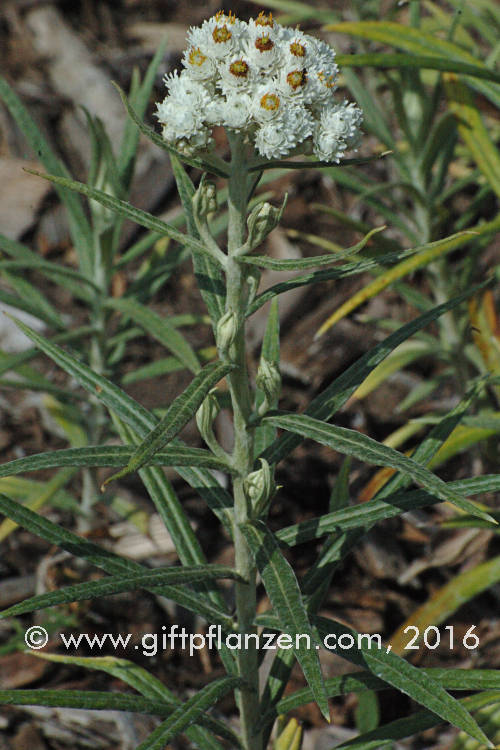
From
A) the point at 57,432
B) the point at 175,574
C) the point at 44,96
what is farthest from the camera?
the point at 44,96

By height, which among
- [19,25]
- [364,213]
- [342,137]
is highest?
[19,25]

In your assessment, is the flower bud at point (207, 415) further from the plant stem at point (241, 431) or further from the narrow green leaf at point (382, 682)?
the narrow green leaf at point (382, 682)

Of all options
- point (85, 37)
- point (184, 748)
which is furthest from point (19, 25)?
point (184, 748)

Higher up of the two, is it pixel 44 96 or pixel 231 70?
pixel 44 96

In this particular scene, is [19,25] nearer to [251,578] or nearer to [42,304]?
[42,304]

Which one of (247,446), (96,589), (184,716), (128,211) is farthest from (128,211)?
(184,716)

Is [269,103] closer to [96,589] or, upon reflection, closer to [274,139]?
[274,139]

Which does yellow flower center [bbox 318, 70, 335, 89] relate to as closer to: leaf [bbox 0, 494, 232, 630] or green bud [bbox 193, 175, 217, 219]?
green bud [bbox 193, 175, 217, 219]
